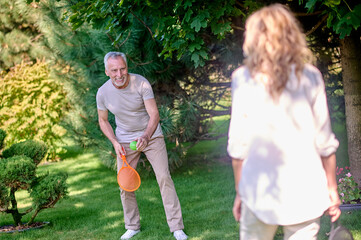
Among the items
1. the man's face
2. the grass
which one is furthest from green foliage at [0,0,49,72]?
the man's face

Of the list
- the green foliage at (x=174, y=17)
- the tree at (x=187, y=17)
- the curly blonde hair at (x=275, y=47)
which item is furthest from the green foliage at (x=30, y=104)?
the curly blonde hair at (x=275, y=47)

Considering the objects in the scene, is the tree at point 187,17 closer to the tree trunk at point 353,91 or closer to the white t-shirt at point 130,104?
the tree trunk at point 353,91

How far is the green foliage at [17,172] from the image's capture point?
4652 millimetres

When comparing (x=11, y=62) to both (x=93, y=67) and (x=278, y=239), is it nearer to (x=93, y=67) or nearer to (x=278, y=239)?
(x=93, y=67)

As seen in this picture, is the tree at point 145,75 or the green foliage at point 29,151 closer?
the green foliage at point 29,151

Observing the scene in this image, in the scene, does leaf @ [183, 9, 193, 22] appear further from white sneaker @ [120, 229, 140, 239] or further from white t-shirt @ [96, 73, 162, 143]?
white sneaker @ [120, 229, 140, 239]

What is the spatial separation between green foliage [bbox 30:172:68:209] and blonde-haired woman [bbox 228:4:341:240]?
10.9 feet

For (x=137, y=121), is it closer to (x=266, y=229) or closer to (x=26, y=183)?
(x=26, y=183)

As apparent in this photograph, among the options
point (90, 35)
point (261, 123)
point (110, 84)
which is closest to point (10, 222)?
point (110, 84)

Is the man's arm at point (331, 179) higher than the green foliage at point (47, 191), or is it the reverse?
the man's arm at point (331, 179)

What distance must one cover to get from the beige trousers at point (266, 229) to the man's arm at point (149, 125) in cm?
223

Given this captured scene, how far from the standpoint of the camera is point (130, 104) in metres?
4.40

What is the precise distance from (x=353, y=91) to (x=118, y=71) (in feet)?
8.52

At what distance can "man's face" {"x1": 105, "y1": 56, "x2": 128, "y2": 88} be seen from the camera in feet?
14.0
